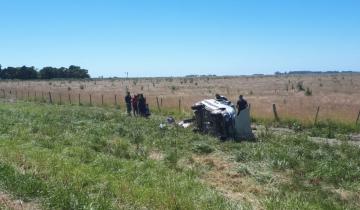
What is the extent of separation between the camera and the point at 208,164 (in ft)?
48.3

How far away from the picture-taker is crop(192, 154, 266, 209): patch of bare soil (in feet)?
36.5

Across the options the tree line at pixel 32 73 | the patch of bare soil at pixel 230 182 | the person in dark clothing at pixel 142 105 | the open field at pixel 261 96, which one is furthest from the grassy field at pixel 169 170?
the tree line at pixel 32 73

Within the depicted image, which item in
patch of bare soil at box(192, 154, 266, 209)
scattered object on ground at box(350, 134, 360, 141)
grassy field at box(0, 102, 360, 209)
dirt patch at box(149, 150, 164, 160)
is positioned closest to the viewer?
grassy field at box(0, 102, 360, 209)

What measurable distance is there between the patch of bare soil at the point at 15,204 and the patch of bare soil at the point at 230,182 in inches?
155

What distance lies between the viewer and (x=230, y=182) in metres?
12.6

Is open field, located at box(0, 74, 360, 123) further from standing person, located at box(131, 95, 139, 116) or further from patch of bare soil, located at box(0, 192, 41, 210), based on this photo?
patch of bare soil, located at box(0, 192, 41, 210)

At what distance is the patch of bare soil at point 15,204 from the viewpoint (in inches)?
355

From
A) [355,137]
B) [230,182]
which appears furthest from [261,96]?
[230,182]

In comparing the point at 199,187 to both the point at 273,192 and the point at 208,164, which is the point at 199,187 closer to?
the point at 273,192

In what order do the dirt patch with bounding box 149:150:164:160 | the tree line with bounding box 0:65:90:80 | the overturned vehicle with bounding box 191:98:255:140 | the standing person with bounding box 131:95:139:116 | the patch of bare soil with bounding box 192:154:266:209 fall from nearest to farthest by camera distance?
the patch of bare soil with bounding box 192:154:266:209
the dirt patch with bounding box 149:150:164:160
the overturned vehicle with bounding box 191:98:255:140
the standing person with bounding box 131:95:139:116
the tree line with bounding box 0:65:90:80

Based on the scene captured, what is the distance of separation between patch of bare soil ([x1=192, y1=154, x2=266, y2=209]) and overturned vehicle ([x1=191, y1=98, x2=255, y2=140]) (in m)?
4.66

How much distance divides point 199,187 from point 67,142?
7.36 m

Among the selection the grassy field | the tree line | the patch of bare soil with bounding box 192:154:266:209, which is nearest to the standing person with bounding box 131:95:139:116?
the grassy field

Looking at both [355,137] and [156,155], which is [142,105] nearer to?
[355,137]
